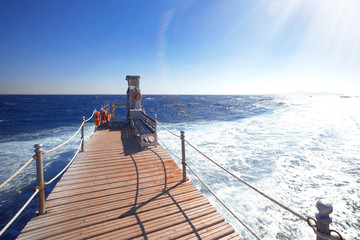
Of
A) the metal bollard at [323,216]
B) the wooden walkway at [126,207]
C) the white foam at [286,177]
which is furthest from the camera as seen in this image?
the white foam at [286,177]

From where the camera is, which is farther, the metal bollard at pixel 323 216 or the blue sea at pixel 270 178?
the blue sea at pixel 270 178

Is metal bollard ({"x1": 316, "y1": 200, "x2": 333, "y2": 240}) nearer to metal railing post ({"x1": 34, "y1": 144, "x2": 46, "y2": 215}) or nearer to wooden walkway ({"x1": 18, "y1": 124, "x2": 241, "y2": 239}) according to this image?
wooden walkway ({"x1": 18, "y1": 124, "x2": 241, "y2": 239})

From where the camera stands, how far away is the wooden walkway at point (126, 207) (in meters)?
2.82

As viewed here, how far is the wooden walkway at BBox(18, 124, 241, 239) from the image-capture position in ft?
→ 9.27

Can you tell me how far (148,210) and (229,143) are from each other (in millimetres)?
10183

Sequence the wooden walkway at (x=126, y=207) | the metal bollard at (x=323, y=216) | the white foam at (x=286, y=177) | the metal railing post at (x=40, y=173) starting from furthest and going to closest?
1. the white foam at (x=286, y=177)
2. the metal railing post at (x=40, y=173)
3. the wooden walkway at (x=126, y=207)
4. the metal bollard at (x=323, y=216)

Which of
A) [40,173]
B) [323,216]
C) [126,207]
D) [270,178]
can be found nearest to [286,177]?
[270,178]

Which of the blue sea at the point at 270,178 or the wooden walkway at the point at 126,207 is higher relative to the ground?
the wooden walkway at the point at 126,207

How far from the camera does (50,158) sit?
10.4 metres

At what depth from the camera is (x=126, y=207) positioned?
11.3 ft

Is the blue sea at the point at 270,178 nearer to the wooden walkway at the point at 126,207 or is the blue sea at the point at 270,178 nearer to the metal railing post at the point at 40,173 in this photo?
the wooden walkway at the point at 126,207

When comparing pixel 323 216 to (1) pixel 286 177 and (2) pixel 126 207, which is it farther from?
(1) pixel 286 177

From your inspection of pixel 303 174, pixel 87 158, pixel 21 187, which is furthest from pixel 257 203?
pixel 21 187

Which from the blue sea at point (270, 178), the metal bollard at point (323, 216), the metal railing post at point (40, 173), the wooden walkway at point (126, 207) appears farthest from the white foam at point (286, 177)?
the metal railing post at point (40, 173)
